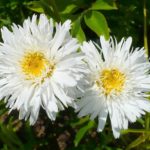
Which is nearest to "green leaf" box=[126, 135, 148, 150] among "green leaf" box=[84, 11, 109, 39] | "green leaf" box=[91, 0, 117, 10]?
"green leaf" box=[84, 11, 109, 39]

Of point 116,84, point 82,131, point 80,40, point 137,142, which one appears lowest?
Result: point 137,142

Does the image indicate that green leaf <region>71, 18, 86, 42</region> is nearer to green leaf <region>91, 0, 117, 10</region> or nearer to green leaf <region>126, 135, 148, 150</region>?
green leaf <region>91, 0, 117, 10</region>

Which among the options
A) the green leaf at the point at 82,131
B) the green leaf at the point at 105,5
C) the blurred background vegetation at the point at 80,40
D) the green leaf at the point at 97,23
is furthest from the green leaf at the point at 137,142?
the green leaf at the point at 105,5

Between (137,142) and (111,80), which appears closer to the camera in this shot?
(111,80)

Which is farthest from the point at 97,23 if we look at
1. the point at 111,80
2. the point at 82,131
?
the point at 82,131

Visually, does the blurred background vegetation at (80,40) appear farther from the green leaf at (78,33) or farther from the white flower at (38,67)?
the white flower at (38,67)

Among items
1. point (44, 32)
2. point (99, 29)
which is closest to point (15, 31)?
point (44, 32)

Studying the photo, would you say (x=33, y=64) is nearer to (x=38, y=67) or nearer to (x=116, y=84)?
(x=38, y=67)
